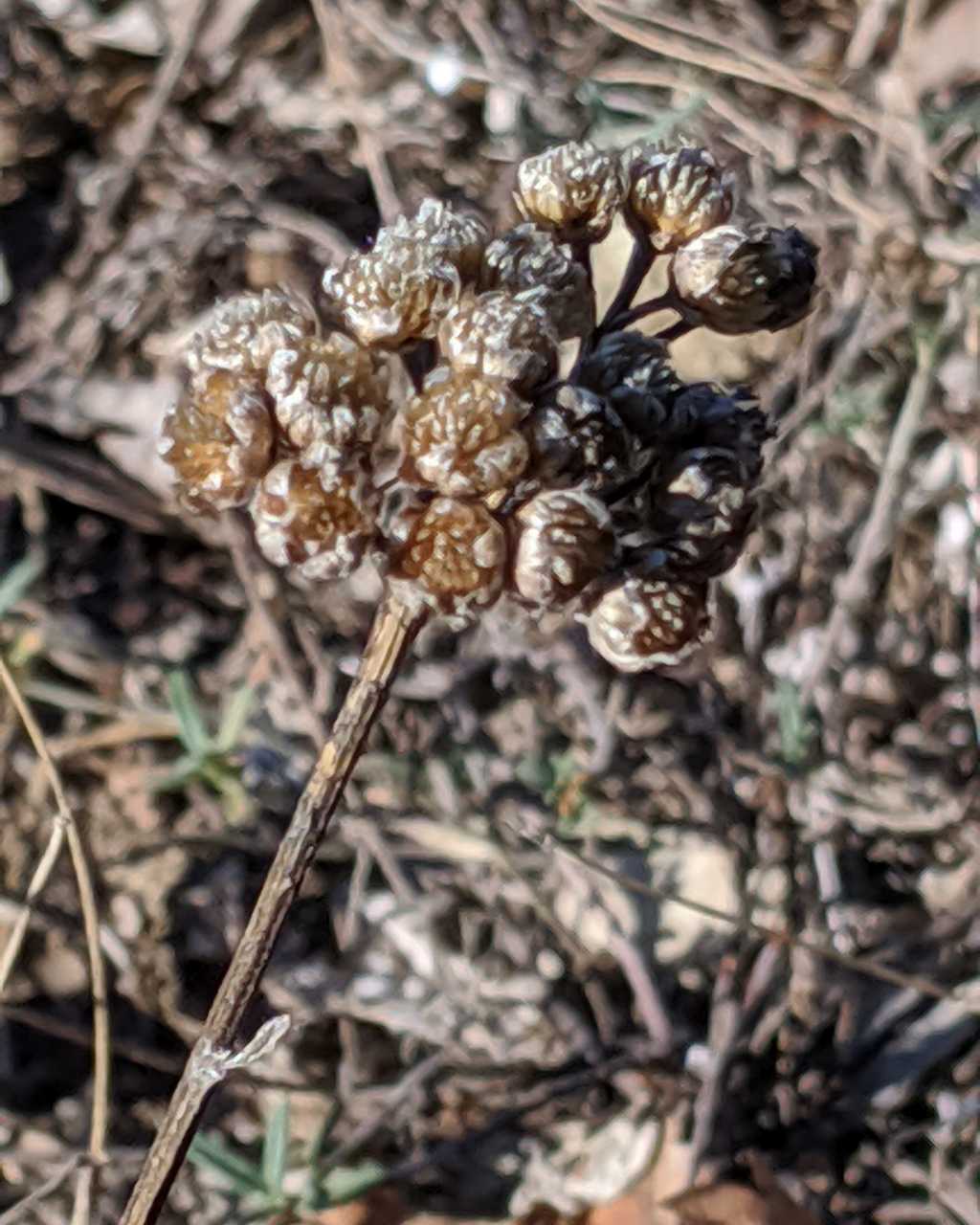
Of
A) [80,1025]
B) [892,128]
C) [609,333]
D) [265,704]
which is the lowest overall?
[80,1025]

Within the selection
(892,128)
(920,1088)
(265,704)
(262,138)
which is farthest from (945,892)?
(262,138)

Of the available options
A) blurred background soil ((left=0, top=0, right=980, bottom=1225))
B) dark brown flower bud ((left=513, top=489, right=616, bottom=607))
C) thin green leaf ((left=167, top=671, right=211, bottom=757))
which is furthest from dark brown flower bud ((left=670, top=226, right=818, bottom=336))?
thin green leaf ((left=167, top=671, right=211, bottom=757))

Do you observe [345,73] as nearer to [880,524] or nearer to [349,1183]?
[880,524]

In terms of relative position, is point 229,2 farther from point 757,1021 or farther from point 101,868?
point 757,1021

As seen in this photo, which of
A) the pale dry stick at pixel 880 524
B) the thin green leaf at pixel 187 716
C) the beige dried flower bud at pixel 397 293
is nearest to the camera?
the beige dried flower bud at pixel 397 293

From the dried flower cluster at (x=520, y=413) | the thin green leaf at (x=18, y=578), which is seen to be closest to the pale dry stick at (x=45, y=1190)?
the thin green leaf at (x=18, y=578)

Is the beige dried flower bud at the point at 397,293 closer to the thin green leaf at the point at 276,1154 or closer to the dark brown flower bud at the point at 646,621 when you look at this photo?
the dark brown flower bud at the point at 646,621

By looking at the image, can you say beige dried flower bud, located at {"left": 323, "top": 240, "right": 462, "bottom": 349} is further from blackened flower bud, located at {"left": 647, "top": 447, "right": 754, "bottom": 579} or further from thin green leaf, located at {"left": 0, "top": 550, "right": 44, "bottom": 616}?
thin green leaf, located at {"left": 0, "top": 550, "right": 44, "bottom": 616}
